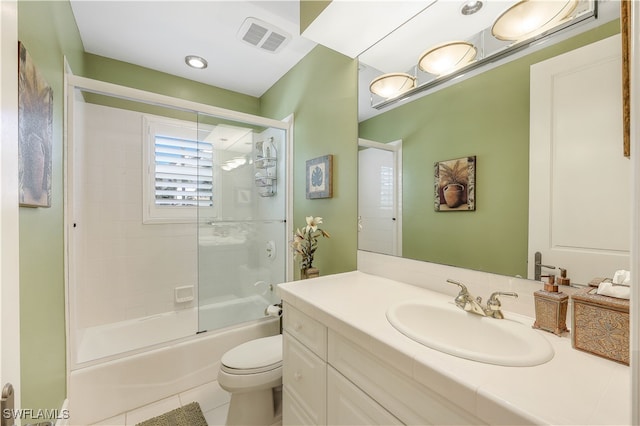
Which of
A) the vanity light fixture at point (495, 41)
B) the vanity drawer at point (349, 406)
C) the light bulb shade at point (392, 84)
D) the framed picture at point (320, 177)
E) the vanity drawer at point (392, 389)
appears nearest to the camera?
the vanity drawer at point (392, 389)

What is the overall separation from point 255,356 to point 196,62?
2.36m

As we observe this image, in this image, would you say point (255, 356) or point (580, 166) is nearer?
point (580, 166)

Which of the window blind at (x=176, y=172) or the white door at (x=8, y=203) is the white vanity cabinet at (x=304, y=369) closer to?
the white door at (x=8, y=203)

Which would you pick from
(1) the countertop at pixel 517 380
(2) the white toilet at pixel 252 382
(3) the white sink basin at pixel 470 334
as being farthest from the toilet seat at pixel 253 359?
(3) the white sink basin at pixel 470 334

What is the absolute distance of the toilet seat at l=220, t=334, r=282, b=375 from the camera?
1434 mm

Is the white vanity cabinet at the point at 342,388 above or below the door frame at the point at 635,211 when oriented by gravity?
below

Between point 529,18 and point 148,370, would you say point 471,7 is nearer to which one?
point 529,18

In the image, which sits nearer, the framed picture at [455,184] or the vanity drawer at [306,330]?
the vanity drawer at [306,330]

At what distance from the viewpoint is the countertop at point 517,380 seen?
52 cm

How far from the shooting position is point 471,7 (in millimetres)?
1146

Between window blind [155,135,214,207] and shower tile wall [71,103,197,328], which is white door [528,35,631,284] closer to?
window blind [155,135,214,207]

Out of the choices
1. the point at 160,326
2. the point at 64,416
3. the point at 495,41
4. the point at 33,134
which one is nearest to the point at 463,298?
the point at 495,41

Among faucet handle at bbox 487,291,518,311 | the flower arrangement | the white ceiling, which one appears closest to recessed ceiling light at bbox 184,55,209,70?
the white ceiling

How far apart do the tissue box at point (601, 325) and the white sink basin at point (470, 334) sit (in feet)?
0.30
